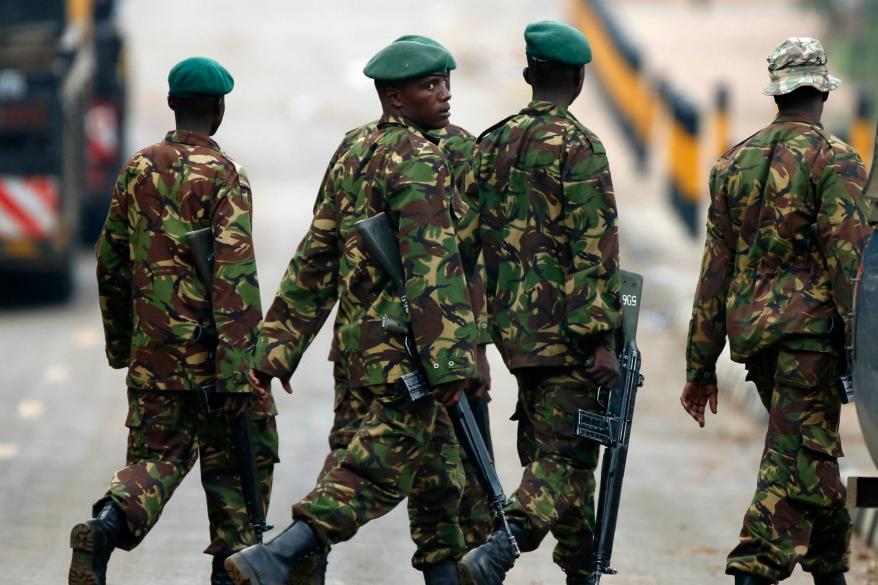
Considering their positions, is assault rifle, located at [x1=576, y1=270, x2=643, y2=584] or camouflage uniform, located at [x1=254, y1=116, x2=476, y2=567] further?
assault rifle, located at [x1=576, y1=270, x2=643, y2=584]

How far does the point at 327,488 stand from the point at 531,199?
1239 mm

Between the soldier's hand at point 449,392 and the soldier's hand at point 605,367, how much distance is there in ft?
1.67

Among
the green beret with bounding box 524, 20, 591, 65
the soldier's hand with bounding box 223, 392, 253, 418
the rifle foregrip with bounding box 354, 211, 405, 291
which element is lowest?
the soldier's hand with bounding box 223, 392, 253, 418

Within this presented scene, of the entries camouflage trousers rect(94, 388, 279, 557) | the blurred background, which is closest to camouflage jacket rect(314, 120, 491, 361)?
camouflage trousers rect(94, 388, 279, 557)

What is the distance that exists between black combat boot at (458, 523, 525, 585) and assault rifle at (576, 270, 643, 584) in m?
0.32

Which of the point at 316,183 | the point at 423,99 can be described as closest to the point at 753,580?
the point at 423,99

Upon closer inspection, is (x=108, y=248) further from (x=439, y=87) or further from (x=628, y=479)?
(x=628, y=479)

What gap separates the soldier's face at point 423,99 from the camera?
608cm

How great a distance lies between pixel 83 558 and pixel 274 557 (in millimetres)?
703

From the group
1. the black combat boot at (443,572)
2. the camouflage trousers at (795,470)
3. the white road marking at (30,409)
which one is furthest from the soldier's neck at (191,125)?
the white road marking at (30,409)

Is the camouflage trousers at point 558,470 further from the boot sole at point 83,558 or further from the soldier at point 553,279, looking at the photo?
the boot sole at point 83,558

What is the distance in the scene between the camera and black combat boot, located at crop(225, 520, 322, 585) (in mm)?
5672

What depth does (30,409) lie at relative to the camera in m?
10.7

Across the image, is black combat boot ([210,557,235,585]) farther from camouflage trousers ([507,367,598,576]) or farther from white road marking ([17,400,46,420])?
white road marking ([17,400,46,420])
